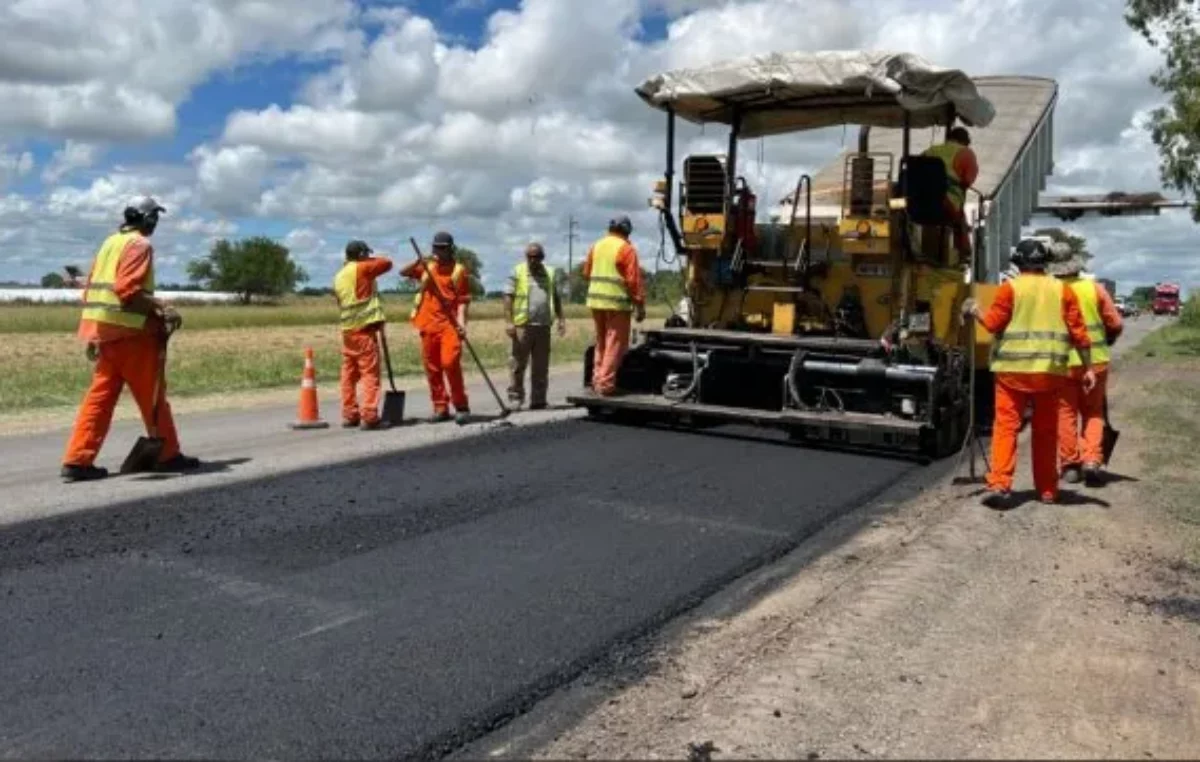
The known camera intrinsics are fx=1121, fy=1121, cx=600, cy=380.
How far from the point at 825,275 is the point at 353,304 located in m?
4.13

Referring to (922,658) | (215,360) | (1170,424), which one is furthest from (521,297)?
(215,360)

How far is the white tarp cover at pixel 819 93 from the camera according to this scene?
8.48 meters

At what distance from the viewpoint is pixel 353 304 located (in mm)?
9953

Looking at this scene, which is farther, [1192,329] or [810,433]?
[1192,329]

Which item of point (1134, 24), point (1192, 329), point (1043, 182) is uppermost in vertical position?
point (1134, 24)

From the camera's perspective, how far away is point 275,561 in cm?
519

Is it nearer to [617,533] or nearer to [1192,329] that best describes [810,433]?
[617,533]

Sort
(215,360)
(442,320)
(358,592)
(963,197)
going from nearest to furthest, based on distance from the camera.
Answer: (358,592) < (963,197) < (442,320) < (215,360)

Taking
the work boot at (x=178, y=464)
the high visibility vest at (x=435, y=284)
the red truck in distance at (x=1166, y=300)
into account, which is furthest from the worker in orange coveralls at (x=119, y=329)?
the red truck in distance at (x=1166, y=300)

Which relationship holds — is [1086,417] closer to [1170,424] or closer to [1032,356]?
[1032,356]

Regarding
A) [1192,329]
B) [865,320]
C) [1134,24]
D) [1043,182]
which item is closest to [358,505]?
[865,320]

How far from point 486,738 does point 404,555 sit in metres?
2.02

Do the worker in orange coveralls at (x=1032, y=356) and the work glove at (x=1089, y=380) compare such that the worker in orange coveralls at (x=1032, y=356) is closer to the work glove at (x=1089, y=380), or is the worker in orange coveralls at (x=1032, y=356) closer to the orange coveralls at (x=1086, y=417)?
the work glove at (x=1089, y=380)

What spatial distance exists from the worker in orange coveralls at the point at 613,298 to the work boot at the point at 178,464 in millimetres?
3637
